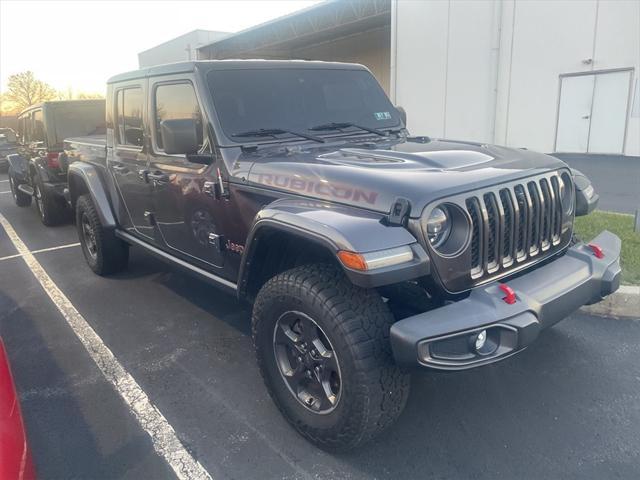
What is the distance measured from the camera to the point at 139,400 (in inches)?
125

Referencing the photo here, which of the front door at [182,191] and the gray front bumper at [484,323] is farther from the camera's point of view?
the front door at [182,191]

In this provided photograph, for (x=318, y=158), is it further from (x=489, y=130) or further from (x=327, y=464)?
(x=489, y=130)

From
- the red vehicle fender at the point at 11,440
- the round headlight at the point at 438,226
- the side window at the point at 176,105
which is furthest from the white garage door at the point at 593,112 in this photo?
the red vehicle fender at the point at 11,440

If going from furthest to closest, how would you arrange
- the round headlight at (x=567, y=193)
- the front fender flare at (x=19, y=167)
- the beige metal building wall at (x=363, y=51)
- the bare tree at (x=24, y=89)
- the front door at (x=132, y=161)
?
the bare tree at (x=24, y=89), the beige metal building wall at (x=363, y=51), the front fender flare at (x=19, y=167), the front door at (x=132, y=161), the round headlight at (x=567, y=193)

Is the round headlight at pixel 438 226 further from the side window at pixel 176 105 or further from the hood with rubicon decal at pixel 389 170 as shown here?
the side window at pixel 176 105

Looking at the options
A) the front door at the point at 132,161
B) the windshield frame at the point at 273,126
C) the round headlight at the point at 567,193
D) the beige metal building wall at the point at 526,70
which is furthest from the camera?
the beige metal building wall at the point at 526,70

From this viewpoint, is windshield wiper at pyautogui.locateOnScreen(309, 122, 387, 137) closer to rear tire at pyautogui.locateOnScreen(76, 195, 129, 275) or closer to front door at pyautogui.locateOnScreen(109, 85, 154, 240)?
front door at pyautogui.locateOnScreen(109, 85, 154, 240)

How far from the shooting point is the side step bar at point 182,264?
3.44 meters

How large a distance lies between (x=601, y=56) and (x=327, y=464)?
14.5m

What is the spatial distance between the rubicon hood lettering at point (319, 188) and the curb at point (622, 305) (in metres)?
2.59

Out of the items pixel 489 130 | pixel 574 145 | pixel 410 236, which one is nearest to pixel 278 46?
pixel 489 130

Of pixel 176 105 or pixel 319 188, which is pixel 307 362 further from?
pixel 176 105

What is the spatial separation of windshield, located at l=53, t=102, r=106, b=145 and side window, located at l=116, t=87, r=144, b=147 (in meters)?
3.67

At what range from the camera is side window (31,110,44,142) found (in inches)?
317
